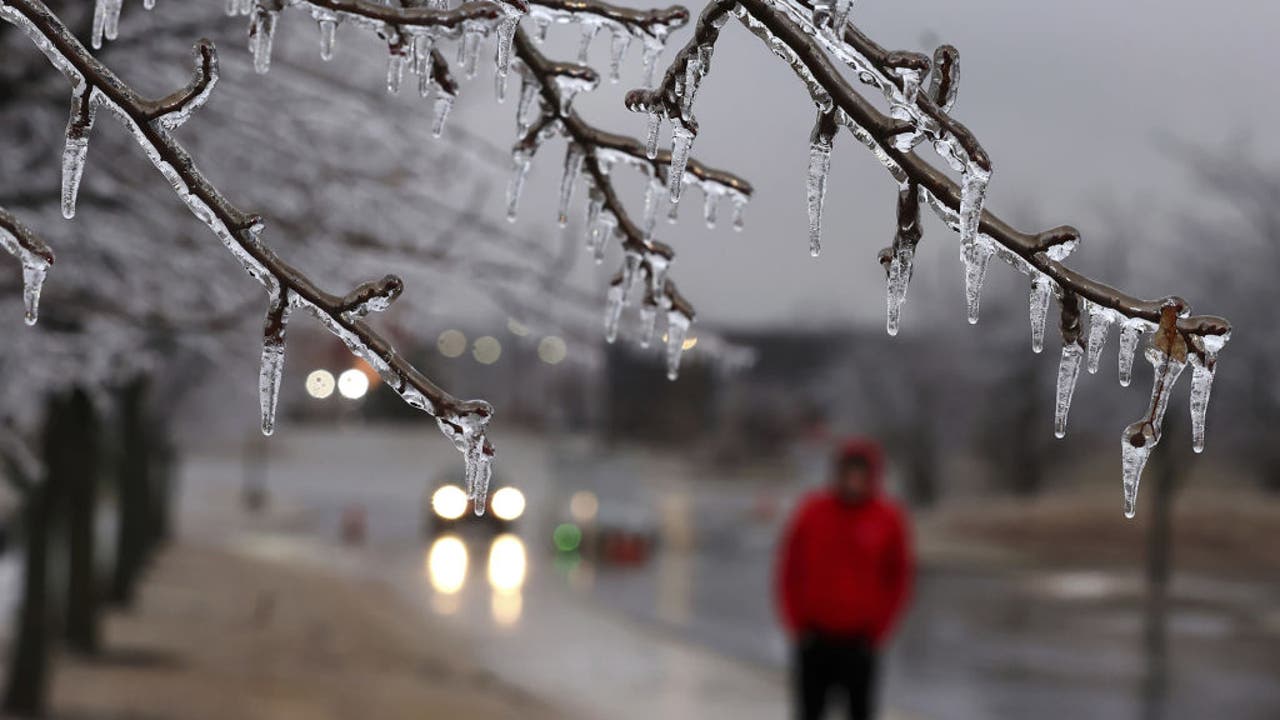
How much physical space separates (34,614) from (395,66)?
8.97m

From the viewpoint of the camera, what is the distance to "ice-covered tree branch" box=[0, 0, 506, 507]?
1.58m

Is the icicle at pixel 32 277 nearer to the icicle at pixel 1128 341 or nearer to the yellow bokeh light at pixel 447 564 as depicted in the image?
the icicle at pixel 1128 341

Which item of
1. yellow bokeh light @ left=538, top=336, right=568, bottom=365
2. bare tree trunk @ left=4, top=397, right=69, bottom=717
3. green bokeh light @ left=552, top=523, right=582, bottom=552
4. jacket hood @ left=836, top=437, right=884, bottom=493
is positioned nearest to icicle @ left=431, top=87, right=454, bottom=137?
yellow bokeh light @ left=538, top=336, right=568, bottom=365

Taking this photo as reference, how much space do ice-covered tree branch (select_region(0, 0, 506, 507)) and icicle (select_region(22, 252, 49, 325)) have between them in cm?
12

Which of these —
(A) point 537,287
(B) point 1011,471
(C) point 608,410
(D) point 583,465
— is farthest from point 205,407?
(C) point 608,410

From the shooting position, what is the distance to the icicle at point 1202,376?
1514 mm

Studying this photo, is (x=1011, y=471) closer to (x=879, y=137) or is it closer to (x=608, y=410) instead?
(x=608, y=410)

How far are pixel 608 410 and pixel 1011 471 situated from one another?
2552 centimetres

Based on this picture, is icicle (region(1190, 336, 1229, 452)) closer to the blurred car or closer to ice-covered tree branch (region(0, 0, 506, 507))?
ice-covered tree branch (region(0, 0, 506, 507))

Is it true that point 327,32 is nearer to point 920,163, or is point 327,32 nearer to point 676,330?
point 676,330

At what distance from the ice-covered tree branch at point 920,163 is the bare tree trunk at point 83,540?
34.0 feet

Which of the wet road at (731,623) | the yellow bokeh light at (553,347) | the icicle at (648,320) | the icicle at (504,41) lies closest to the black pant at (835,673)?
the yellow bokeh light at (553,347)

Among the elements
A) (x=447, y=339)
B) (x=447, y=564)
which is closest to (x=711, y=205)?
(x=447, y=339)

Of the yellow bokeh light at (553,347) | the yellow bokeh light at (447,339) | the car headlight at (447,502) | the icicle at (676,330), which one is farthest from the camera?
the car headlight at (447,502)
